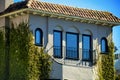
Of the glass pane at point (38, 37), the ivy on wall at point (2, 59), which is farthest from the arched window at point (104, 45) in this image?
the ivy on wall at point (2, 59)

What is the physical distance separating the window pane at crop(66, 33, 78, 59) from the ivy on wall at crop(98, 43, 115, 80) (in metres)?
2.98

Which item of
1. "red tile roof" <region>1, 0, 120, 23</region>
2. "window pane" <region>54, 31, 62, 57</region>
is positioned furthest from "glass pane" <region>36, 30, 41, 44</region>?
"red tile roof" <region>1, 0, 120, 23</region>

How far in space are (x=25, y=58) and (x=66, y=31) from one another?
186 inches

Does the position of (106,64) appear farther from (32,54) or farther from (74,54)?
(32,54)

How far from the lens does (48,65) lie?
43.8m

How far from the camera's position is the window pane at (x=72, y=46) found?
45.7m

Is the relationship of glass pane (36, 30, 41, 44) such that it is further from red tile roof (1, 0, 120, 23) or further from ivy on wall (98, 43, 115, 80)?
ivy on wall (98, 43, 115, 80)

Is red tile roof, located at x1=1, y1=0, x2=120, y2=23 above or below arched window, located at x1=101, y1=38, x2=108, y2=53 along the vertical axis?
above

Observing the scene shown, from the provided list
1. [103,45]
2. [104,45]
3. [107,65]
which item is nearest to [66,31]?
[103,45]

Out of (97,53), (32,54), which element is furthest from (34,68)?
(97,53)

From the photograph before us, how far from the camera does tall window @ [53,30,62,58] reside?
4484cm

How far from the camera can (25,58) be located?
4312 centimetres

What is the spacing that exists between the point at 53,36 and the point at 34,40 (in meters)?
1.99

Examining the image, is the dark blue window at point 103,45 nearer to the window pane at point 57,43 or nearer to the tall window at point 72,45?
the tall window at point 72,45
